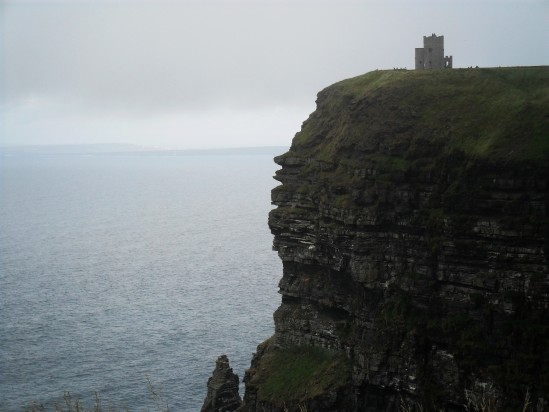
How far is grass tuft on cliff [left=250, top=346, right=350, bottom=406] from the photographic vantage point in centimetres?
6894

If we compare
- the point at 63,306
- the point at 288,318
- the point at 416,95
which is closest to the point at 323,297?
the point at 288,318

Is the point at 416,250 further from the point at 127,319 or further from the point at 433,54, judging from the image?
the point at 127,319

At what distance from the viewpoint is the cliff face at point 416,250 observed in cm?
5859

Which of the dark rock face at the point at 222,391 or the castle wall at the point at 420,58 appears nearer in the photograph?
the dark rock face at the point at 222,391

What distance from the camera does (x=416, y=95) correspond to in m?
71.5

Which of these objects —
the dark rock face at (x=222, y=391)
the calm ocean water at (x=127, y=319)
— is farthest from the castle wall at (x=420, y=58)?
the calm ocean water at (x=127, y=319)

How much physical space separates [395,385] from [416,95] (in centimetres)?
2667

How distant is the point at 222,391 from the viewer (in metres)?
79.1

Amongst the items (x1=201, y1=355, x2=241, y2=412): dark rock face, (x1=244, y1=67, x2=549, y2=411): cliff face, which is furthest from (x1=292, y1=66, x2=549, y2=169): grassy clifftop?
(x1=201, y1=355, x2=241, y2=412): dark rock face

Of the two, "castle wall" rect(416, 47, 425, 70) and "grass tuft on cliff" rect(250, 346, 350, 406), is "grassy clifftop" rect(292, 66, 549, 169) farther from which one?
"grass tuft on cliff" rect(250, 346, 350, 406)

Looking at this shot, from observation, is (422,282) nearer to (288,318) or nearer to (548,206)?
(548,206)

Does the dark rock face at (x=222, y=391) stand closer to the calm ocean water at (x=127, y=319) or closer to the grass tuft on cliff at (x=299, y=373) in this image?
the grass tuft on cliff at (x=299, y=373)

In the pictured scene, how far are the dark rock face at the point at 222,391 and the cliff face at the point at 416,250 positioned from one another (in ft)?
13.4

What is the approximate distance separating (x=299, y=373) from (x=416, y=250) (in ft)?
56.5
